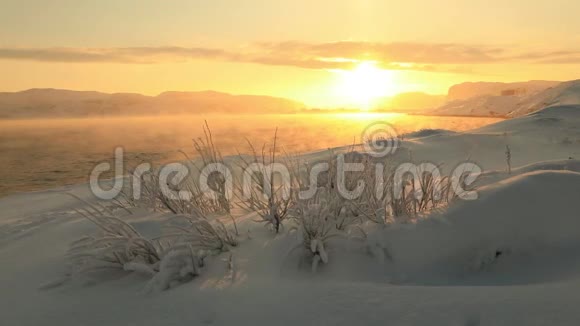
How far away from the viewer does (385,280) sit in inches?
88.7

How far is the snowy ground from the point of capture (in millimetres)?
1876

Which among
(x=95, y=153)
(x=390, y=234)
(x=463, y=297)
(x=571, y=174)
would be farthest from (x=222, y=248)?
(x=95, y=153)

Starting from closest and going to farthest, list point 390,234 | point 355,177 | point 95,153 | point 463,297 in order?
point 463,297 → point 390,234 → point 355,177 → point 95,153

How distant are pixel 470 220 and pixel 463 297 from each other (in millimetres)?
720

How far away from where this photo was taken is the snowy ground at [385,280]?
1.88 m

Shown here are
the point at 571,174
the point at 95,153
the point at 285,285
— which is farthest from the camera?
the point at 95,153

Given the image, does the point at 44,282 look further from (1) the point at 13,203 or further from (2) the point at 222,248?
(1) the point at 13,203

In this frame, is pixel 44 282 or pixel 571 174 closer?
pixel 44 282

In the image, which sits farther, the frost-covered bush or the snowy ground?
the frost-covered bush

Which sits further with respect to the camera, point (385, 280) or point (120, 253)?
point (120, 253)

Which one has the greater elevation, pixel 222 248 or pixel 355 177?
pixel 355 177

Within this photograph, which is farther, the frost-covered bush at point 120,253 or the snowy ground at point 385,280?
the frost-covered bush at point 120,253

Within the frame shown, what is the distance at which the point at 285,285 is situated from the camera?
7.14 feet

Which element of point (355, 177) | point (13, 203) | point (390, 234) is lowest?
point (13, 203)
